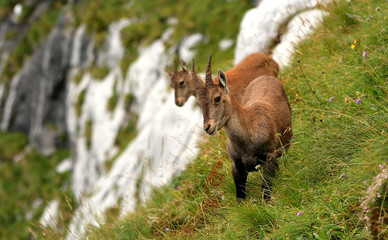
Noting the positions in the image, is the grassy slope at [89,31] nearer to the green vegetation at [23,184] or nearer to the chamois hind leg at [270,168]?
the green vegetation at [23,184]

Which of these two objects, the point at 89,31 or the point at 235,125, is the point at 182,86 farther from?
the point at 89,31

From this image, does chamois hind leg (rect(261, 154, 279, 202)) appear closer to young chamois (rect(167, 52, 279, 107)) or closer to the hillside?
the hillside

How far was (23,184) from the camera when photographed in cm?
2772

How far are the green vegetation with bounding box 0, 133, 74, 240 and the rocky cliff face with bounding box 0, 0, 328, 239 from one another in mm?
1007

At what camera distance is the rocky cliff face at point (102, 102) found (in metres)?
12.5

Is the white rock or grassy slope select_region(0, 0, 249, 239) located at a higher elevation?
the white rock

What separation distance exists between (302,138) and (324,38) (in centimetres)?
276

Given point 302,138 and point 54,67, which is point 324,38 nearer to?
point 302,138

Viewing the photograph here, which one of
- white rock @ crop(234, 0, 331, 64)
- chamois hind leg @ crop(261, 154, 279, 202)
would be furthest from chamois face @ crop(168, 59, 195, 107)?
chamois hind leg @ crop(261, 154, 279, 202)

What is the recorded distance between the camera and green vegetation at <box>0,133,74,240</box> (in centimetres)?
2461

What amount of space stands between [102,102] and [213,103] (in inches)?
795

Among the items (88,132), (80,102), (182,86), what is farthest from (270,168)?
(80,102)

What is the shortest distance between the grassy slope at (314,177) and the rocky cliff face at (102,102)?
3387 millimetres

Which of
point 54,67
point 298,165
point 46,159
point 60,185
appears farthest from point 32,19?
point 298,165
